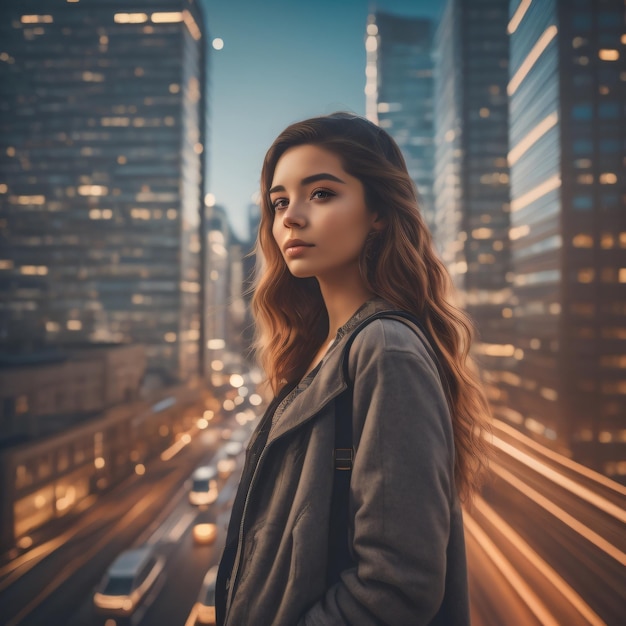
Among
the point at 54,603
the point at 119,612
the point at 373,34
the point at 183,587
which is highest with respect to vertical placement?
the point at 373,34

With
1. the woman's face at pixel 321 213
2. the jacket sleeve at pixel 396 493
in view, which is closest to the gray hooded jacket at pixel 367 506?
the jacket sleeve at pixel 396 493

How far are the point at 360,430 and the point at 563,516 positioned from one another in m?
1.72

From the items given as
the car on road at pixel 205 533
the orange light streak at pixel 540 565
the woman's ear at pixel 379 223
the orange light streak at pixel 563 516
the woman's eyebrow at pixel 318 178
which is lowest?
the car on road at pixel 205 533

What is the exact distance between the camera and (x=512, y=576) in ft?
6.35

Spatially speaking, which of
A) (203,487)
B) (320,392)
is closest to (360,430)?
(320,392)

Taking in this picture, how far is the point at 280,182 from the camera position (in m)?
0.76

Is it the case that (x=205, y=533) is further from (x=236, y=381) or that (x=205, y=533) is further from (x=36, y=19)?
(x=36, y=19)

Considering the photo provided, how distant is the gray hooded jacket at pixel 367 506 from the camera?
489 mm

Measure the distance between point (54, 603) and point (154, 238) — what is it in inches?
185

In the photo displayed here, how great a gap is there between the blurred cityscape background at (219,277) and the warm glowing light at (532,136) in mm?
13

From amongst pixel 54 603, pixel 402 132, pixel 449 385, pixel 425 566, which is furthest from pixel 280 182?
pixel 54 603

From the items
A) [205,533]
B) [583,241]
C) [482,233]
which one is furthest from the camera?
[205,533]

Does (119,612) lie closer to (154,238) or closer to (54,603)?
(54,603)

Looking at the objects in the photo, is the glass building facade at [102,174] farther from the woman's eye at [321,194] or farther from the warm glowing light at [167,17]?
the woman's eye at [321,194]
